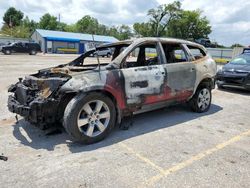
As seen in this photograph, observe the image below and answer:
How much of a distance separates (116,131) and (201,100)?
2506 mm

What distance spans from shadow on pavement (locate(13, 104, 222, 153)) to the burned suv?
200 millimetres

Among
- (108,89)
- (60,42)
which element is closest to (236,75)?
(108,89)

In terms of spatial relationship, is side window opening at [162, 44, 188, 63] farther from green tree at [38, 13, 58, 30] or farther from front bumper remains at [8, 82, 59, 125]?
green tree at [38, 13, 58, 30]

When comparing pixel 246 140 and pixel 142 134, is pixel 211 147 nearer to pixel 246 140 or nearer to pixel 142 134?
pixel 246 140

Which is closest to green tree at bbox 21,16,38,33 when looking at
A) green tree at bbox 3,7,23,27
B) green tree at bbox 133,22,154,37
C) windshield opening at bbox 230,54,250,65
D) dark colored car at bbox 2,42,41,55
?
green tree at bbox 3,7,23,27

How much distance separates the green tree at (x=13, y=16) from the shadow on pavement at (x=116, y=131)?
95.8m

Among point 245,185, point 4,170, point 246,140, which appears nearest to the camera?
point 245,185

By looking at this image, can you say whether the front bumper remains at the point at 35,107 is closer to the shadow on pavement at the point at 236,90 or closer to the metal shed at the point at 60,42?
the shadow on pavement at the point at 236,90

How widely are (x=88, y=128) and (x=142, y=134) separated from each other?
1082mm

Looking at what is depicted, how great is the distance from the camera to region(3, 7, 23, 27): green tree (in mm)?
91188

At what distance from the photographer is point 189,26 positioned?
6869cm

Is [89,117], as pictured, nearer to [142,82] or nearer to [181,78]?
[142,82]

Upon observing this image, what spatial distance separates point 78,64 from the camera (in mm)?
6074

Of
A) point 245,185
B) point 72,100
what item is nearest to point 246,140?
point 245,185
